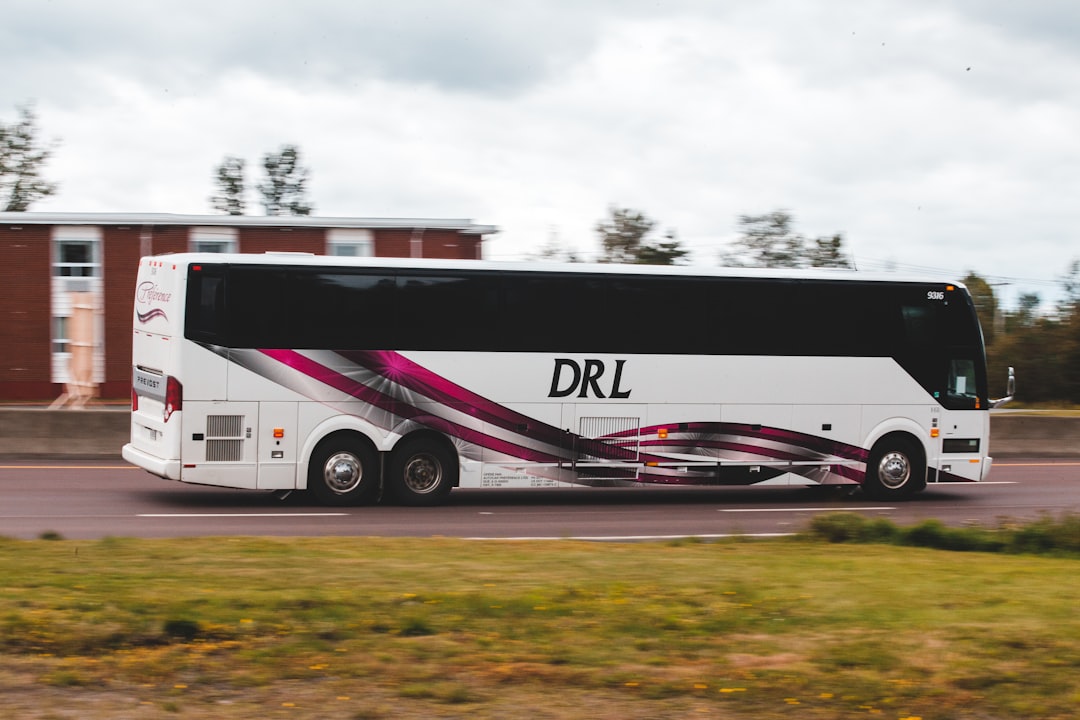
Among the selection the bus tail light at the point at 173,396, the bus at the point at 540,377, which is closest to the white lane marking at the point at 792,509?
the bus at the point at 540,377

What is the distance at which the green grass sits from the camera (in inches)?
233

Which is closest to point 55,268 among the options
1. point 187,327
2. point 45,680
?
point 187,327

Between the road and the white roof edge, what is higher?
the white roof edge

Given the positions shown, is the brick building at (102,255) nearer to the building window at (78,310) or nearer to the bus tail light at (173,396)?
the building window at (78,310)

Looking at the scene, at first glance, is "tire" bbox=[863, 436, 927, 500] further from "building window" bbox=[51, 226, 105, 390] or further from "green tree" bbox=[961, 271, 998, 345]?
"building window" bbox=[51, 226, 105, 390]

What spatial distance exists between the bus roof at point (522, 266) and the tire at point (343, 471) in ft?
7.37

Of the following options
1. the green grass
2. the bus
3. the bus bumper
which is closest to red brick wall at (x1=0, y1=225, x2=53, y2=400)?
the bus

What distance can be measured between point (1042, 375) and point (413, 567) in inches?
1579

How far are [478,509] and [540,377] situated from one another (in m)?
1.93

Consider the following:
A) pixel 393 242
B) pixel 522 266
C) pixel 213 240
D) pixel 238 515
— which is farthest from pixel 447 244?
pixel 238 515

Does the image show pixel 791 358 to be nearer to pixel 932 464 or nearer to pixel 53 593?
pixel 932 464

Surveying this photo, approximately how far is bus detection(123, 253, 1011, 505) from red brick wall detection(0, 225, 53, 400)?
2480cm

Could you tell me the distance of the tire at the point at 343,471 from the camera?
15898 millimetres

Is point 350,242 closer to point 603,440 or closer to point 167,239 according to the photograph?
point 167,239
